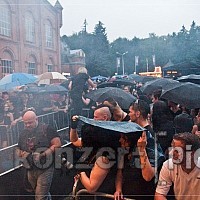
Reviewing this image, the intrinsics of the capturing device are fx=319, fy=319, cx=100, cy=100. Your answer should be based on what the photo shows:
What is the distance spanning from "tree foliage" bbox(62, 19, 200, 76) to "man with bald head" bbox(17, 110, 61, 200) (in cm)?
5051

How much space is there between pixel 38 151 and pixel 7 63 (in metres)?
24.3

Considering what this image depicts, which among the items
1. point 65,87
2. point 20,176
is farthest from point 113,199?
point 65,87

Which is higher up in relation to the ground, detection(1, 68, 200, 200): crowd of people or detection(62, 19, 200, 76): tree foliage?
detection(62, 19, 200, 76): tree foliage

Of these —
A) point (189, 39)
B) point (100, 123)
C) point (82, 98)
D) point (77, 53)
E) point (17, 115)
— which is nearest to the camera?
point (100, 123)

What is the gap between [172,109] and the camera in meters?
5.73

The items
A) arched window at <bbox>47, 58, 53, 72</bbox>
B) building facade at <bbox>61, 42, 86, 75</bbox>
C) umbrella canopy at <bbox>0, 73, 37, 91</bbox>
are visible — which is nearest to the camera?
umbrella canopy at <bbox>0, 73, 37, 91</bbox>

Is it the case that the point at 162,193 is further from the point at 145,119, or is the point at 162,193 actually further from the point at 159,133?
the point at 159,133

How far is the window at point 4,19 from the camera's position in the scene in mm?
26091

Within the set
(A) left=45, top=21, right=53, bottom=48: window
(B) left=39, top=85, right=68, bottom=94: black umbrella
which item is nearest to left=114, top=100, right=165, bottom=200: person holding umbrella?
(B) left=39, top=85, right=68, bottom=94: black umbrella

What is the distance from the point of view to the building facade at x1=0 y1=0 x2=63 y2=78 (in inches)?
1046

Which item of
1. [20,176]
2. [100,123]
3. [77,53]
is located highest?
[77,53]

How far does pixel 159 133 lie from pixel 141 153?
2.41 metres

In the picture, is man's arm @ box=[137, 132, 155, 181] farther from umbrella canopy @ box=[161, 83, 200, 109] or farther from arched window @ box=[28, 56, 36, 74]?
arched window @ box=[28, 56, 36, 74]

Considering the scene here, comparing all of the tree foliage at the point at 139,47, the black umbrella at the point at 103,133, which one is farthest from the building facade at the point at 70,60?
the black umbrella at the point at 103,133
